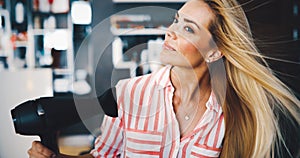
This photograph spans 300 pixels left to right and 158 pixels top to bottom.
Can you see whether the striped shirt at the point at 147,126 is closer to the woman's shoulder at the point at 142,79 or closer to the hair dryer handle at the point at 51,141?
the woman's shoulder at the point at 142,79

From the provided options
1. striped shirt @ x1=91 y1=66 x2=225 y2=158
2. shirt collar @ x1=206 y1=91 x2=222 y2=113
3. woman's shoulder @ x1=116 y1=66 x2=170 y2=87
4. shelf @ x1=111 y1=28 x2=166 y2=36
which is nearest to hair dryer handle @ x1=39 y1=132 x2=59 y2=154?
striped shirt @ x1=91 y1=66 x2=225 y2=158

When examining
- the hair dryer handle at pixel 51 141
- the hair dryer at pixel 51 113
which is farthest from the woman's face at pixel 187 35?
the hair dryer handle at pixel 51 141

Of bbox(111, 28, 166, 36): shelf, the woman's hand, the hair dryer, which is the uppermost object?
bbox(111, 28, 166, 36): shelf

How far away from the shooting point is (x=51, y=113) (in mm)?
1846

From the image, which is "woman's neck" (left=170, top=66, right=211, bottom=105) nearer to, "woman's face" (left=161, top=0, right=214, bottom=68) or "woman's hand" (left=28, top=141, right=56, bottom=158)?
"woman's face" (left=161, top=0, right=214, bottom=68)

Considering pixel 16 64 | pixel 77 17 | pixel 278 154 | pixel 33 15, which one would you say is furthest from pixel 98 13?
pixel 278 154

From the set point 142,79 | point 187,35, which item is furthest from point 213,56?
point 142,79

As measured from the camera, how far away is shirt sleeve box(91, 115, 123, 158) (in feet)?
6.18

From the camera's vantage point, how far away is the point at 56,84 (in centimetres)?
185

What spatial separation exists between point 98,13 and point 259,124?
784 mm

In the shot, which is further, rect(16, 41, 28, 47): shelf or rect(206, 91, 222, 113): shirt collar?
rect(206, 91, 222, 113): shirt collar

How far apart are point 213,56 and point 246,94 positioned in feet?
0.69

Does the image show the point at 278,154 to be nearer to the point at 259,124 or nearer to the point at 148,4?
the point at 259,124

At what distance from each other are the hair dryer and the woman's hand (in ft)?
0.05
